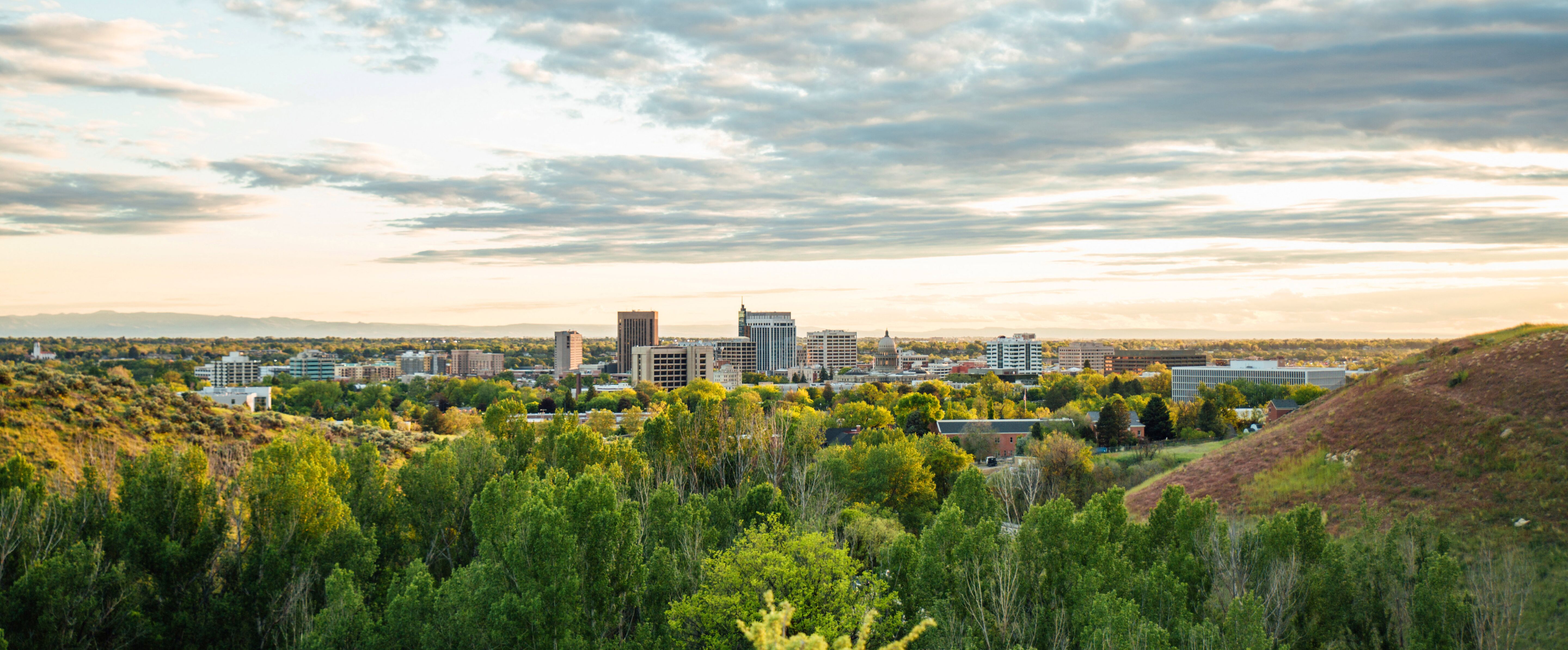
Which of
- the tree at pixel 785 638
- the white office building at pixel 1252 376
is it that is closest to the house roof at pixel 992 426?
the white office building at pixel 1252 376

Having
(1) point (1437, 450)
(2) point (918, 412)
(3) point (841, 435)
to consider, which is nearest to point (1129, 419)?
(2) point (918, 412)

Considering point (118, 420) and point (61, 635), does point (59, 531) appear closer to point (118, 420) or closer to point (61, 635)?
point (61, 635)

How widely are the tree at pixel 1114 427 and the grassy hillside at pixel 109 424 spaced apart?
54.1 metres

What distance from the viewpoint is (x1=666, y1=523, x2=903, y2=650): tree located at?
26203mm

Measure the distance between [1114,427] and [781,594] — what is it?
199 ft

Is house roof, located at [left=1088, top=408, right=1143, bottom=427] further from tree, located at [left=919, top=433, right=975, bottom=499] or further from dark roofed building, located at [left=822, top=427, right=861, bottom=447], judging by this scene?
tree, located at [left=919, top=433, right=975, bottom=499]

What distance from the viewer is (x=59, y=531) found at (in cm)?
3147

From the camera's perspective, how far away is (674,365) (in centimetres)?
18862

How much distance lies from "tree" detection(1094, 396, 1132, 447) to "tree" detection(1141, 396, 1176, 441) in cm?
305

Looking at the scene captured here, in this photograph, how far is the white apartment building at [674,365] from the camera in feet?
614

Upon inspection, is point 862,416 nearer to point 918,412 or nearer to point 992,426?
point 918,412

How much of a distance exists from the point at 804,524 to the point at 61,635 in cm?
2218

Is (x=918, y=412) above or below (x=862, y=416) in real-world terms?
above

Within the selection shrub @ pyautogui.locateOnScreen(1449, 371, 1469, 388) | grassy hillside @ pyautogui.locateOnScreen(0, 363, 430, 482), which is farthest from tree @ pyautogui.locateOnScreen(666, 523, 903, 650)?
shrub @ pyautogui.locateOnScreen(1449, 371, 1469, 388)
